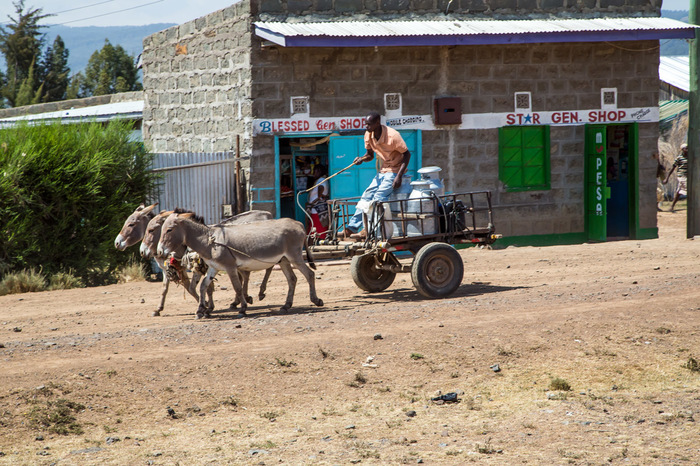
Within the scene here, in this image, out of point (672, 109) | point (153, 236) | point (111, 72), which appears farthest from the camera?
point (111, 72)

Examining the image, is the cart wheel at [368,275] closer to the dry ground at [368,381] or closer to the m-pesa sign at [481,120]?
the dry ground at [368,381]

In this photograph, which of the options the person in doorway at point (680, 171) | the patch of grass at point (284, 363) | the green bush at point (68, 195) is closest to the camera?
the patch of grass at point (284, 363)

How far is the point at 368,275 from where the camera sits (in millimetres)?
12453

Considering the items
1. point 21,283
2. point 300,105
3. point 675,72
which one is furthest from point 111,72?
point 21,283

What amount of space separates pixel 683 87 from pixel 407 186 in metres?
22.9

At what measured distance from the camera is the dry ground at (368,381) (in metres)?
6.45

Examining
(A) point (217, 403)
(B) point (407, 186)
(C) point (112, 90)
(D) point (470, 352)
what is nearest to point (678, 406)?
(D) point (470, 352)

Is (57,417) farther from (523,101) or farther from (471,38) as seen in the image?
(523,101)

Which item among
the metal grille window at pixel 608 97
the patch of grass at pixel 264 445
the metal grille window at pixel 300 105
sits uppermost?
the metal grille window at pixel 608 97

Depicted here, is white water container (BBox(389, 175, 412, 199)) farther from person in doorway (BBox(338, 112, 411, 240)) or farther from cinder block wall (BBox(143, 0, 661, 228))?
cinder block wall (BBox(143, 0, 661, 228))

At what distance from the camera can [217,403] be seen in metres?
7.57

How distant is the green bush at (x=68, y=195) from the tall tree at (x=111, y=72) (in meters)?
37.1

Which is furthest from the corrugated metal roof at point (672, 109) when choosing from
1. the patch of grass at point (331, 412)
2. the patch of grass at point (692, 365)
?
the patch of grass at point (331, 412)

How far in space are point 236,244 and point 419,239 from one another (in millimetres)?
2565
